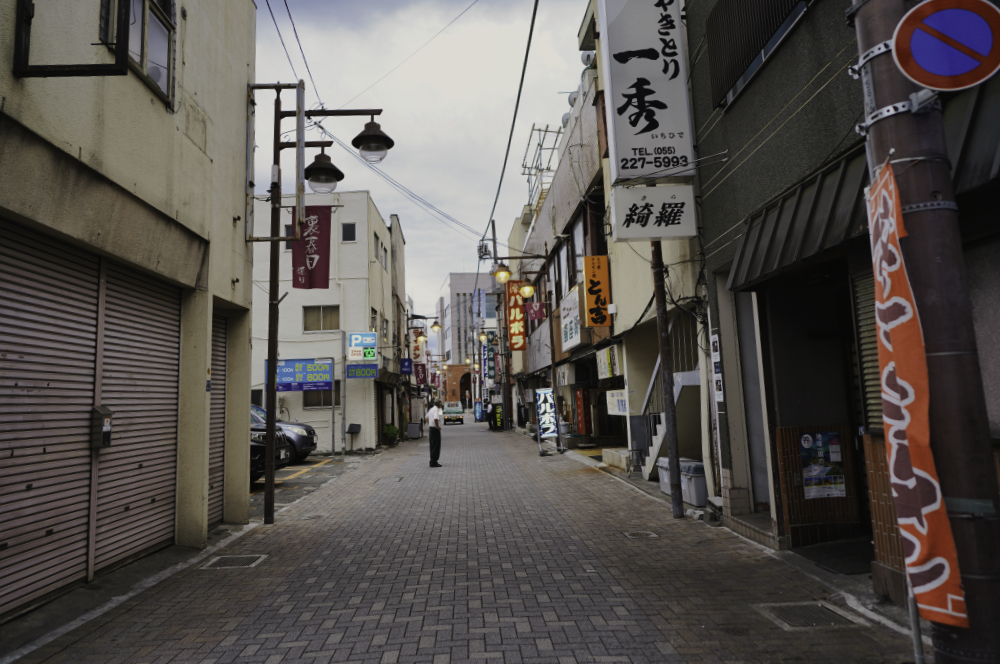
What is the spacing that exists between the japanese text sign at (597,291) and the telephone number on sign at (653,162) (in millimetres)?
6687

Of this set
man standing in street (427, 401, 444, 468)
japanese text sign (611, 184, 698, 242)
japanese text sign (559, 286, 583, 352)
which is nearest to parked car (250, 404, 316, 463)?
man standing in street (427, 401, 444, 468)

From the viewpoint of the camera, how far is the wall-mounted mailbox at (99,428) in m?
6.07

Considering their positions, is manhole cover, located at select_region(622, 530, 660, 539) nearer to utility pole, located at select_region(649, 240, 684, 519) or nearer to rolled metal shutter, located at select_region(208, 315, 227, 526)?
utility pole, located at select_region(649, 240, 684, 519)

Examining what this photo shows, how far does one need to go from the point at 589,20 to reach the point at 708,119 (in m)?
9.17

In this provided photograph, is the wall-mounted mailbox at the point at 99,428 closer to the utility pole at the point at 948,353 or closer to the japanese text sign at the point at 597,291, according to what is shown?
the utility pole at the point at 948,353

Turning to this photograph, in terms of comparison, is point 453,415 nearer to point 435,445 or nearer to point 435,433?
point 435,433

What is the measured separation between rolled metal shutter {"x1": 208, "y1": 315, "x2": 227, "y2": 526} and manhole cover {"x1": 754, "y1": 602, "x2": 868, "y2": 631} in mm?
7660

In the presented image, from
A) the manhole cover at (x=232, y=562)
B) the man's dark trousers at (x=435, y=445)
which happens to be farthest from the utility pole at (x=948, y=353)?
the man's dark trousers at (x=435, y=445)

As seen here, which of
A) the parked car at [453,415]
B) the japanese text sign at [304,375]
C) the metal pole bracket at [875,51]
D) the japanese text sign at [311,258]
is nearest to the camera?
the metal pole bracket at [875,51]

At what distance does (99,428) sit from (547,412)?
54.0 ft

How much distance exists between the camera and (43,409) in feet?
17.6

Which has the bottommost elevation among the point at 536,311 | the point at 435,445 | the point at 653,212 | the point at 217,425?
the point at 435,445

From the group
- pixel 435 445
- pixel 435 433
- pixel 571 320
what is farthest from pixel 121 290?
pixel 571 320

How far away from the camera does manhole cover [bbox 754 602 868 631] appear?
4563 mm
